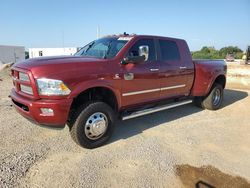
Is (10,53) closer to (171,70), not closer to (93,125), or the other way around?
(171,70)

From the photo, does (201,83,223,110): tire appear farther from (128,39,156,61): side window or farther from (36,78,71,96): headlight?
(36,78,71,96): headlight

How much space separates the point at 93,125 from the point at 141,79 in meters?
1.36

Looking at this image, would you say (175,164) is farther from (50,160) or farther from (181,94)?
(181,94)

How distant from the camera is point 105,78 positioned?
4.07m

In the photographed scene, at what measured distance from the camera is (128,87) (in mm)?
4523

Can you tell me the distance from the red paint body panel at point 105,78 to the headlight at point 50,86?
2.4 inches

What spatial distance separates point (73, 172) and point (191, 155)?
2.01 m

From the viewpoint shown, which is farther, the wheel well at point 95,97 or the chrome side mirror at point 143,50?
the chrome side mirror at point 143,50

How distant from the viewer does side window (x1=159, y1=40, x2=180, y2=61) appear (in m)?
5.38

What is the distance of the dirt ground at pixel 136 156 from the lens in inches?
129

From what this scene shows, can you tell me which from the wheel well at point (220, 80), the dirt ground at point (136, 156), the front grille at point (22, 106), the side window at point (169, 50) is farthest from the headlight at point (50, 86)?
the wheel well at point (220, 80)

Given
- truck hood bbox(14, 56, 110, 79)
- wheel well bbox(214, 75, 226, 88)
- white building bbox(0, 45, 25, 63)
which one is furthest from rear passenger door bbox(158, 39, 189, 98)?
white building bbox(0, 45, 25, 63)

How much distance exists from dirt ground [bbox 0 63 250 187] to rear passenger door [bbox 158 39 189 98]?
78cm

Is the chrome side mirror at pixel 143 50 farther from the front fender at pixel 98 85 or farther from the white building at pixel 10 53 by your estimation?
the white building at pixel 10 53
